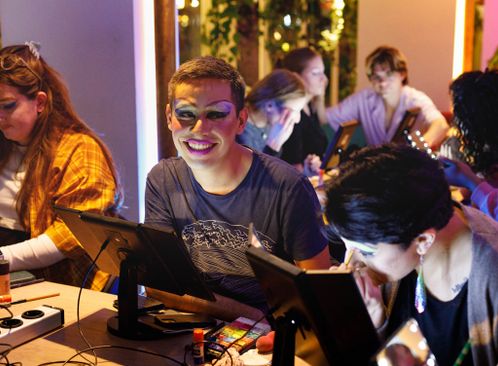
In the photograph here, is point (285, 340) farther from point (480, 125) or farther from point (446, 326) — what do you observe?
point (480, 125)

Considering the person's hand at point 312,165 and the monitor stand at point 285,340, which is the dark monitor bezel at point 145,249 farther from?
the person's hand at point 312,165

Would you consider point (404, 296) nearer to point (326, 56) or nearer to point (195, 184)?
point (195, 184)

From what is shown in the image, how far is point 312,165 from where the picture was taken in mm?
4344

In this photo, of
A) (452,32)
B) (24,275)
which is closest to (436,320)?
(24,275)

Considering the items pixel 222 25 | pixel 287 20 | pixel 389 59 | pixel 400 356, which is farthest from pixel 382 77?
pixel 400 356

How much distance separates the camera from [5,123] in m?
Answer: 2.62

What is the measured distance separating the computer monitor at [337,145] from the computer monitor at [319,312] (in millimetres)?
2491

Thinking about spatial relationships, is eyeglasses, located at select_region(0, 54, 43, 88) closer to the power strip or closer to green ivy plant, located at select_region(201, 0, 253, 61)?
the power strip

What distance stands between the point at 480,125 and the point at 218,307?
1385 mm

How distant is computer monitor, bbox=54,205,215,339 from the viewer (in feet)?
5.59

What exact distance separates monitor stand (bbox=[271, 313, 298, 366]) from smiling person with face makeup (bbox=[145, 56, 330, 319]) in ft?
1.88

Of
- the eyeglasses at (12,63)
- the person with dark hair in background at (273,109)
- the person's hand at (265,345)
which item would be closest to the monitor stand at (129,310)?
the person's hand at (265,345)

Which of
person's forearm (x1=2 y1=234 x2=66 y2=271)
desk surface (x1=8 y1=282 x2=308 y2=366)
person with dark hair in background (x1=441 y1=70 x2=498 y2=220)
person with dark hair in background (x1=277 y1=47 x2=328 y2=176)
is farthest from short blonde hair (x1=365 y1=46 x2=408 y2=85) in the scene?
desk surface (x1=8 y1=282 x2=308 y2=366)

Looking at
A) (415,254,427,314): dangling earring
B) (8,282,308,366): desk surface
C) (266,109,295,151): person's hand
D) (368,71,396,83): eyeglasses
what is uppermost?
(368,71,396,83): eyeglasses
